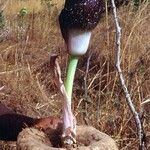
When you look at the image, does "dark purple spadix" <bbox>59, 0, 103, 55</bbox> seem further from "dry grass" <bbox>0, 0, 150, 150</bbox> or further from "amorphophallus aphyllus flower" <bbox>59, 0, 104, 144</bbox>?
"dry grass" <bbox>0, 0, 150, 150</bbox>

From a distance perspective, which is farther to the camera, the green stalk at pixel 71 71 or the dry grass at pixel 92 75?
the dry grass at pixel 92 75

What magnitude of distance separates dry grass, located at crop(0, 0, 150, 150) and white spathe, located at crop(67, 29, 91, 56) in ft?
3.39

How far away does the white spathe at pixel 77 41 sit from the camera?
1743mm

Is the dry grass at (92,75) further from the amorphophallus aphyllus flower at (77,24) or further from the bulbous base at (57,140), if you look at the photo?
the amorphophallus aphyllus flower at (77,24)

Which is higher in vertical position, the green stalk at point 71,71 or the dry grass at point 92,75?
the green stalk at point 71,71

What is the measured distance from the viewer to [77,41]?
175 centimetres

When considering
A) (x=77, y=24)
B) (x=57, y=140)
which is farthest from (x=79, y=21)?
(x=57, y=140)

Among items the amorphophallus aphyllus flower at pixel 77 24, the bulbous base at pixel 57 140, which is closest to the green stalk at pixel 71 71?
the amorphophallus aphyllus flower at pixel 77 24

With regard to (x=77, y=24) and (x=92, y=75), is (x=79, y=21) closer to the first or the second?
(x=77, y=24)

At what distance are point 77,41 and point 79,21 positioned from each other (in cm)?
6

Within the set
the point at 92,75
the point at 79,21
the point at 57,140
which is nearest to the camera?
the point at 79,21

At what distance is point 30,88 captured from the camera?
11.4 ft

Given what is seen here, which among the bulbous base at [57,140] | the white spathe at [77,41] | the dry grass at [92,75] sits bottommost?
the dry grass at [92,75]

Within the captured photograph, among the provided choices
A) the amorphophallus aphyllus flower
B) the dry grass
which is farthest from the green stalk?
the dry grass
